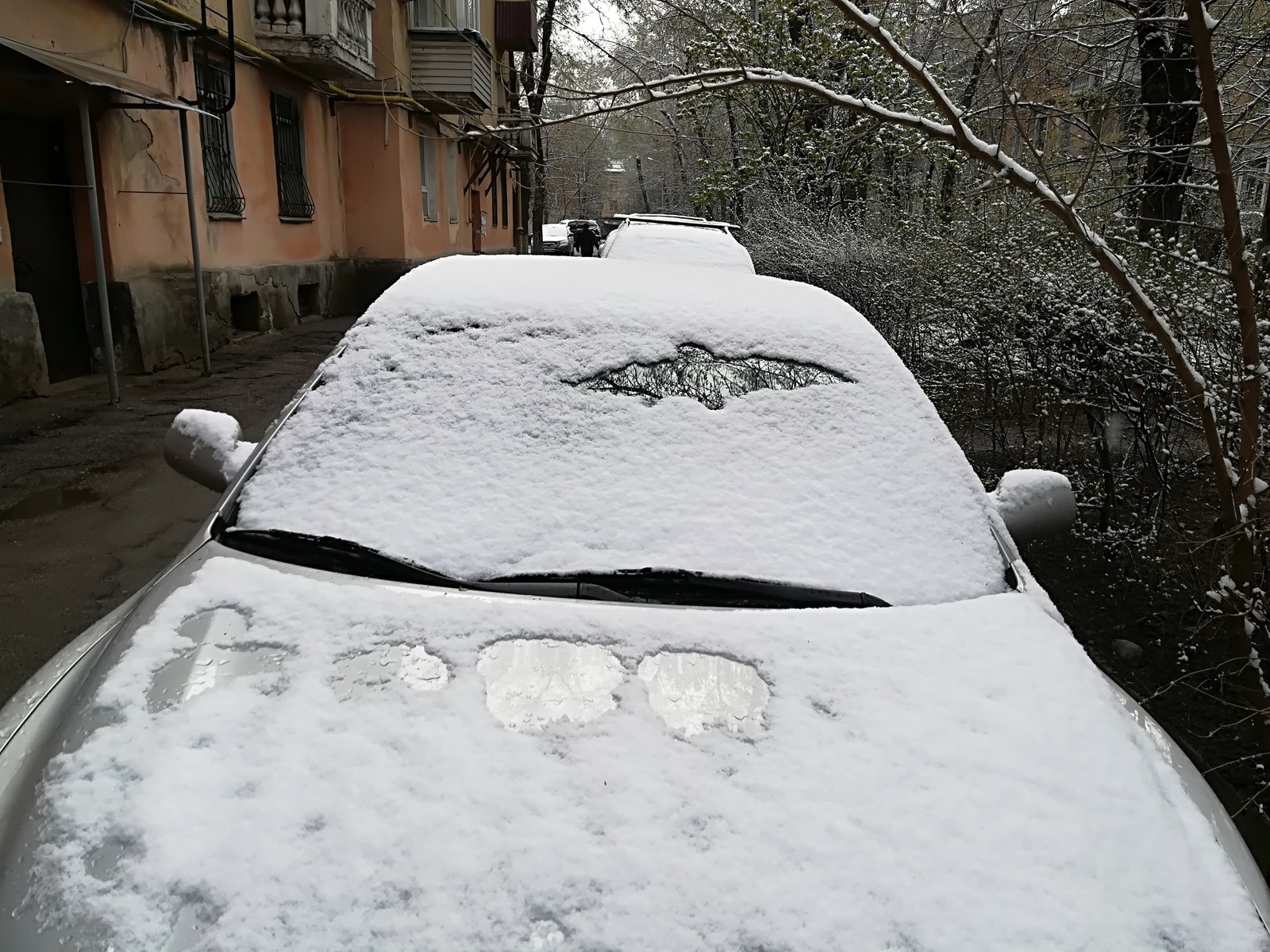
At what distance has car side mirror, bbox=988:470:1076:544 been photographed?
92.7 inches

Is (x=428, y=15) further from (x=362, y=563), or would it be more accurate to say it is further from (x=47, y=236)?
(x=362, y=563)

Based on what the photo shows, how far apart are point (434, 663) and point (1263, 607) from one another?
Answer: 2516 mm

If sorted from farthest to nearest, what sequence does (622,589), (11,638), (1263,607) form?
(11,638)
(1263,607)
(622,589)

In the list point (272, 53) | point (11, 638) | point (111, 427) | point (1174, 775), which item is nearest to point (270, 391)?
point (111, 427)

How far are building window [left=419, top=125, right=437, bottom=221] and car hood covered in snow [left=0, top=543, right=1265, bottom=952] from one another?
16.9 metres

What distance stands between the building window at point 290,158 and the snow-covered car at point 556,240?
53.3ft

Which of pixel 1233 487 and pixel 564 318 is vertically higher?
pixel 564 318

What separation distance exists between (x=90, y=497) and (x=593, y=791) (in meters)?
4.93

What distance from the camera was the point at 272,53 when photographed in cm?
1198

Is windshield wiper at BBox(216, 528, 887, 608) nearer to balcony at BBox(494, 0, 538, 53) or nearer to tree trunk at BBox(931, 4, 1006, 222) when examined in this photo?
tree trunk at BBox(931, 4, 1006, 222)

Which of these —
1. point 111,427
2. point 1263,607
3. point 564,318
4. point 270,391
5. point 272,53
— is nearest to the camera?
point 564,318

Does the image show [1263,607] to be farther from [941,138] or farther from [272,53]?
[272,53]

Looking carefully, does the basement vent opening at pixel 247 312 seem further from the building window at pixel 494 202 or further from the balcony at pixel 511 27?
the balcony at pixel 511 27

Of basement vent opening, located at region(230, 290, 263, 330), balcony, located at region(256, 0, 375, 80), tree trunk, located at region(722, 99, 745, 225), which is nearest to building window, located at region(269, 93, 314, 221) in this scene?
balcony, located at region(256, 0, 375, 80)
